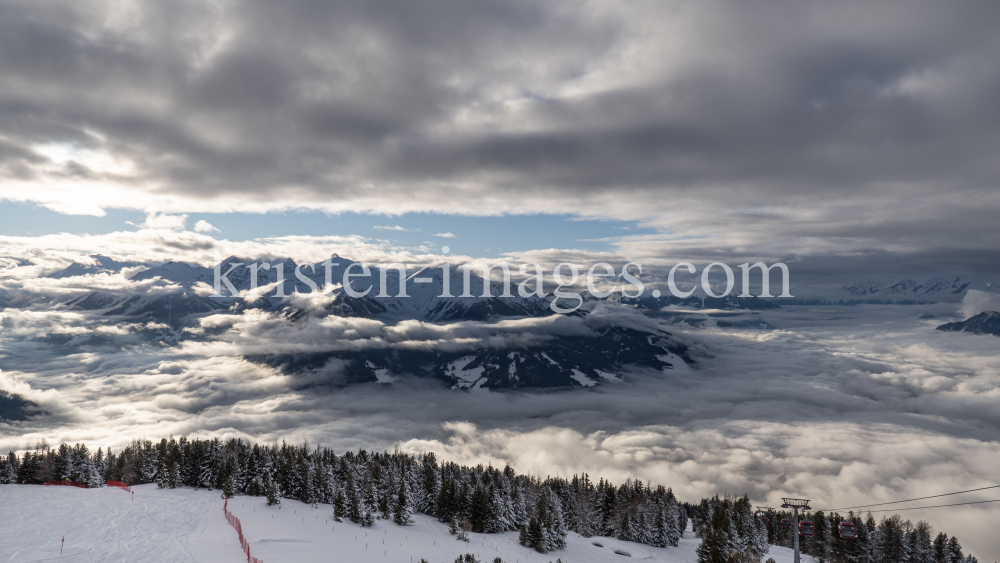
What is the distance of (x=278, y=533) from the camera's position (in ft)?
205

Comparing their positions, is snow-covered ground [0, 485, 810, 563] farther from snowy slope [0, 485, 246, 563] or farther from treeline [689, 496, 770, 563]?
treeline [689, 496, 770, 563]

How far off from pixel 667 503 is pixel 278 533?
9722cm

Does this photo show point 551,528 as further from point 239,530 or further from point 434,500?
point 239,530

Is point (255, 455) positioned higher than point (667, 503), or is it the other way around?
point (255, 455)

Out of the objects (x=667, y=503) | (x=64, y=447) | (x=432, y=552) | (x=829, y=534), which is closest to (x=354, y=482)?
(x=432, y=552)

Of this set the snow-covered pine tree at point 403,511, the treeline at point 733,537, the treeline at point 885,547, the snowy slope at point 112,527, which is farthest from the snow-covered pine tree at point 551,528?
the treeline at point 885,547

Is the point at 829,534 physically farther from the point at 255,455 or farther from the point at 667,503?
the point at 255,455

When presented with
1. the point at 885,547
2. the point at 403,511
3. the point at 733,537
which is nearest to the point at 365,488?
the point at 403,511

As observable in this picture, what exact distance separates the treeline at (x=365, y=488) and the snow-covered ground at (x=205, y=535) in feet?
11.7

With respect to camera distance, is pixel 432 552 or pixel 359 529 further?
pixel 359 529

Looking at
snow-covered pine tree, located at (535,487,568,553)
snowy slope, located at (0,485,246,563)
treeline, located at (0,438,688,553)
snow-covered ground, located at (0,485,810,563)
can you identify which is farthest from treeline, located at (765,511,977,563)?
snowy slope, located at (0,485,246,563)

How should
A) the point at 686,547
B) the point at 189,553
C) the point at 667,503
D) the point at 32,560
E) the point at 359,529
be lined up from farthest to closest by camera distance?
the point at 667,503
the point at 686,547
the point at 359,529
the point at 189,553
the point at 32,560

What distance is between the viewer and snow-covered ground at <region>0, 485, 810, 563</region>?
156 feet

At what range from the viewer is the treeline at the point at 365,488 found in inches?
3401
